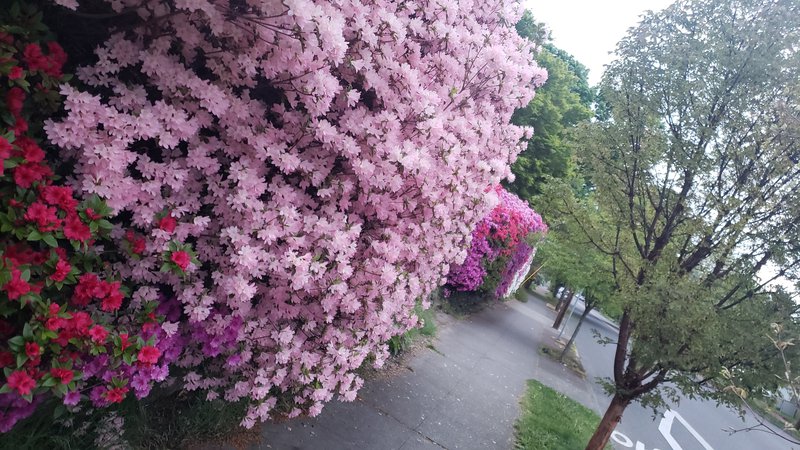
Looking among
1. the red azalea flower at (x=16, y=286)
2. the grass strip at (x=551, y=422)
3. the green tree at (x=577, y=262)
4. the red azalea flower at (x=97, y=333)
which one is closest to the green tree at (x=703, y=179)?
the green tree at (x=577, y=262)

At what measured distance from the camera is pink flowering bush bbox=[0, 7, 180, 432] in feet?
6.97

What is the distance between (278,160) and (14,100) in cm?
124

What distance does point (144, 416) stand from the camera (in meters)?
3.50

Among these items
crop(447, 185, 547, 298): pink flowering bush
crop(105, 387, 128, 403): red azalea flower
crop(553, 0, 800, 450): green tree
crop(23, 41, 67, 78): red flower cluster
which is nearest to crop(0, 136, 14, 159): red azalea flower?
crop(23, 41, 67, 78): red flower cluster

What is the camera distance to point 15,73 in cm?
208

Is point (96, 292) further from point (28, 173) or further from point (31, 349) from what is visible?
Result: point (28, 173)

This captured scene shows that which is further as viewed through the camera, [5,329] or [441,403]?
[441,403]

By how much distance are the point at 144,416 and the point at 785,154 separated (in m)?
6.15

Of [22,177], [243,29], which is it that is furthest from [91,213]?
[243,29]

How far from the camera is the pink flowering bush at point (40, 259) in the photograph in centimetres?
212

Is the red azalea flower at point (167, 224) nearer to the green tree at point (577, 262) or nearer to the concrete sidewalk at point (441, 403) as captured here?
the concrete sidewalk at point (441, 403)

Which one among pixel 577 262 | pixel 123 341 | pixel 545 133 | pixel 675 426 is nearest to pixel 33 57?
pixel 123 341

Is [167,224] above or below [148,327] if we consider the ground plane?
above

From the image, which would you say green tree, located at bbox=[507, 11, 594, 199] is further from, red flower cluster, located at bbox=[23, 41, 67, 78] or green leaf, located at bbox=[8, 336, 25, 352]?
green leaf, located at bbox=[8, 336, 25, 352]
